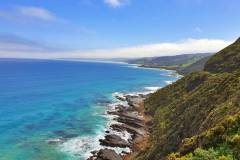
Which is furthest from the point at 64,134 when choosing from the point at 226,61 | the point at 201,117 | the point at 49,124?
the point at 226,61

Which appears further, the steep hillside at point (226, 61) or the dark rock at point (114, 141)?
the steep hillside at point (226, 61)

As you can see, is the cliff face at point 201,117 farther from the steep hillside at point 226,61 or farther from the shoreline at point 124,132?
the shoreline at point 124,132

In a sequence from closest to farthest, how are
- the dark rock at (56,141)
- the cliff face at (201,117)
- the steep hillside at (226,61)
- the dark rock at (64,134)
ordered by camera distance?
the cliff face at (201,117) < the dark rock at (56,141) < the dark rock at (64,134) < the steep hillside at (226,61)

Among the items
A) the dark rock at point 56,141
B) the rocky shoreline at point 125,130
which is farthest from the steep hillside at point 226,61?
the dark rock at point 56,141

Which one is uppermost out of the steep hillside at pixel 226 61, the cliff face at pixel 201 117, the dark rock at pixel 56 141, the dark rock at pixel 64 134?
the steep hillside at pixel 226 61

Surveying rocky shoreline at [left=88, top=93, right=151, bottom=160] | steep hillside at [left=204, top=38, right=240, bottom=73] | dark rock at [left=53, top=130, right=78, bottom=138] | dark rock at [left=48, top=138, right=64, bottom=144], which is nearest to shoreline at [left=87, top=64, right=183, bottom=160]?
rocky shoreline at [left=88, top=93, right=151, bottom=160]

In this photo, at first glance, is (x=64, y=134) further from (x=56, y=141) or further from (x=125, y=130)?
(x=125, y=130)

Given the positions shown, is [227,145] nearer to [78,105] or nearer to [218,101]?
[218,101]
